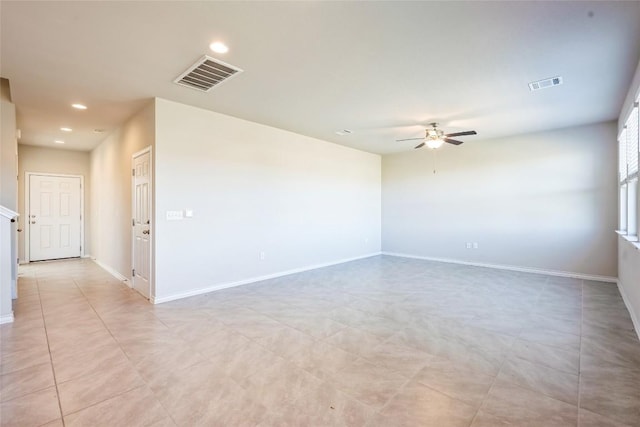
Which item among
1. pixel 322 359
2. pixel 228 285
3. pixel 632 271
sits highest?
pixel 632 271

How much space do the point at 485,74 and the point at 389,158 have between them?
16.3ft

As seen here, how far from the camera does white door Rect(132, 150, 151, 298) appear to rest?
436 cm

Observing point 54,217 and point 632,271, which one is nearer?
point 632,271

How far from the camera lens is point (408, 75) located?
135 inches

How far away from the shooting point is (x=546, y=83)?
3.62m

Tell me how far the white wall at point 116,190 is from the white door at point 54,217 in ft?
1.56

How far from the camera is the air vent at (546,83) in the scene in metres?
3.51

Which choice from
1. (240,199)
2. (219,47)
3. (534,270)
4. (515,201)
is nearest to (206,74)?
(219,47)

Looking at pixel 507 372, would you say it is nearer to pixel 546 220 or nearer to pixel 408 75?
pixel 408 75

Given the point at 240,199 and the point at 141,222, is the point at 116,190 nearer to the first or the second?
the point at 141,222

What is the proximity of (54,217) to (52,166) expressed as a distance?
1.28m

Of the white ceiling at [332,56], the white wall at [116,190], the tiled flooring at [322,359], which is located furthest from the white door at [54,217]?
the tiled flooring at [322,359]

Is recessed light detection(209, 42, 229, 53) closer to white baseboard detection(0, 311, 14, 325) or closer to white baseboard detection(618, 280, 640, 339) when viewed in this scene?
white baseboard detection(0, 311, 14, 325)

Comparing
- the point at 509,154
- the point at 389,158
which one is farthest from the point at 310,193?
the point at 509,154
